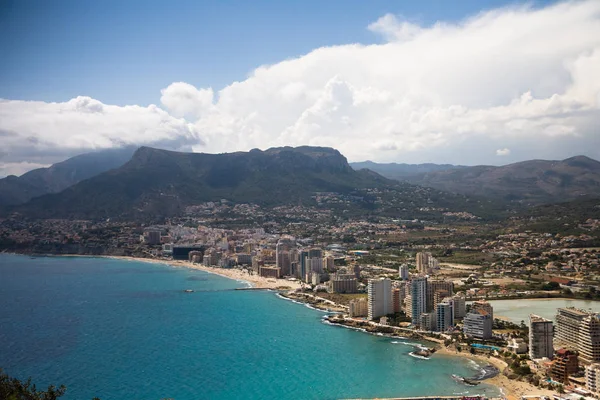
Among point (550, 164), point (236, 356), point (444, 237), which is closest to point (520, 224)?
point (444, 237)

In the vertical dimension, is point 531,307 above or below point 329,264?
below

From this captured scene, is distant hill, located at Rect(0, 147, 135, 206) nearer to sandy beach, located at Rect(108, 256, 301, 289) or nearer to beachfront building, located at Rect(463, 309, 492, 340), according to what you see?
sandy beach, located at Rect(108, 256, 301, 289)

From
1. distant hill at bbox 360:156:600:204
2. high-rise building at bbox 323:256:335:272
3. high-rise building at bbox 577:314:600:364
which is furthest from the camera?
distant hill at bbox 360:156:600:204

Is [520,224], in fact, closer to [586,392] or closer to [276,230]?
[276,230]

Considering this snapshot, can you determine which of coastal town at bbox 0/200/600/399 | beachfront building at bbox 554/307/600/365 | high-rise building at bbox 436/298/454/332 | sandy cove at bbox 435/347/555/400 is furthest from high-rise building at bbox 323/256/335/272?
sandy cove at bbox 435/347/555/400

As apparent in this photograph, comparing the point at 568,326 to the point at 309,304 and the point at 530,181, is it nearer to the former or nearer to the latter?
the point at 309,304

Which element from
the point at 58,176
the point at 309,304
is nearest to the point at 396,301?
the point at 309,304
